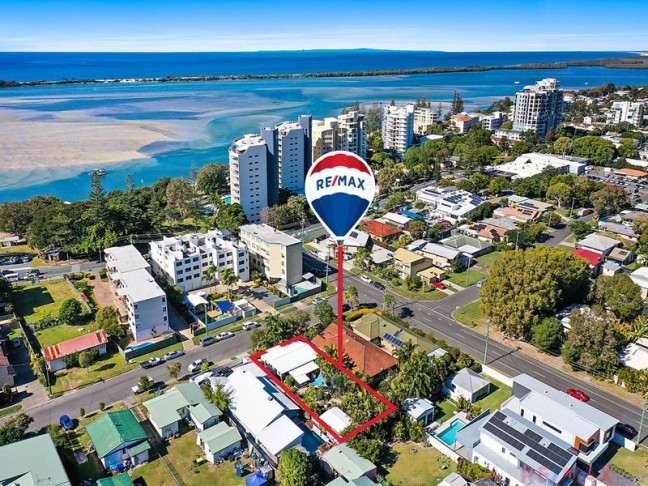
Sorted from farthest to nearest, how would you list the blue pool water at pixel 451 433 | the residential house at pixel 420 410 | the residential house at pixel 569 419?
the residential house at pixel 420 410 < the blue pool water at pixel 451 433 < the residential house at pixel 569 419

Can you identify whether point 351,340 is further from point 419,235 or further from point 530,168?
point 530,168

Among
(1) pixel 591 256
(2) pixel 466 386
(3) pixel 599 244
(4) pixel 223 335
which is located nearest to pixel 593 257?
(1) pixel 591 256

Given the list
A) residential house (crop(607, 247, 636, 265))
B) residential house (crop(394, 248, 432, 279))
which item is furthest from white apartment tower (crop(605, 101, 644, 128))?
residential house (crop(394, 248, 432, 279))

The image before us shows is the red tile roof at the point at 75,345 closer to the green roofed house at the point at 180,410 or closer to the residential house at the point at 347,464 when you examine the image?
the green roofed house at the point at 180,410

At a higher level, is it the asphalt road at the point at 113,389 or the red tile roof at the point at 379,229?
the red tile roof at the point at 379,229

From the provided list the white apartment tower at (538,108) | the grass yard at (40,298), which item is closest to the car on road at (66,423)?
the grass yard at (40,298)

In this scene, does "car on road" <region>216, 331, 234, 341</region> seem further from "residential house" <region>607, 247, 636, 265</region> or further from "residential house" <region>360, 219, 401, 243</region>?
"residential house" <region>607, 247, 636, 265</region>

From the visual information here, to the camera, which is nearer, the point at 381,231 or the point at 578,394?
the point at 578,394

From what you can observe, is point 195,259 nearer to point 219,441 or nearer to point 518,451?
point 219,441
